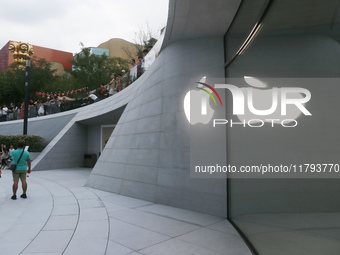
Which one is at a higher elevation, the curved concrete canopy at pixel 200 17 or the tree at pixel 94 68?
the tree at pixel 94 68

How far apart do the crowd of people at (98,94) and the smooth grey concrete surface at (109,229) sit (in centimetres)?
796

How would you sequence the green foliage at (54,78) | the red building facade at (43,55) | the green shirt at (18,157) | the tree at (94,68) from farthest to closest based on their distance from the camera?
the red building facade at (43,55) → the tree at (94,68) → the green foliage at (54,78) → the green shirt at (18,157)

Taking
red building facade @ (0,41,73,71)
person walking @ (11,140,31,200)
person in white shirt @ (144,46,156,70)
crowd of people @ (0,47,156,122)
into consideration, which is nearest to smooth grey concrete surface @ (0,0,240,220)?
person walking @ (11,140,31,200)

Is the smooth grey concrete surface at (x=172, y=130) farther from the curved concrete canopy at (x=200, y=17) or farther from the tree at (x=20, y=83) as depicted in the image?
the tree at (x=20, y=83)

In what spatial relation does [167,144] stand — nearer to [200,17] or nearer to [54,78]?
[200,17]

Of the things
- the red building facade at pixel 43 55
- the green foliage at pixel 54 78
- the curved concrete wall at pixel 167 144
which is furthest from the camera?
the red building facade at pixel 43 55

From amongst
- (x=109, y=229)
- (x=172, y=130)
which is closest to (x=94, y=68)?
(x=172, y=130)

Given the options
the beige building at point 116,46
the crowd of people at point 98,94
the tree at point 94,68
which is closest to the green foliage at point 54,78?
the tree at point 94,68

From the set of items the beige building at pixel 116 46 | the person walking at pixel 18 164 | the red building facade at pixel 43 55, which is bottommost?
the person walking at pixel 18 164

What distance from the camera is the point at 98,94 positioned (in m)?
18.5

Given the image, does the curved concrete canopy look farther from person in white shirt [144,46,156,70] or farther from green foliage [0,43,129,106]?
green foliage [0,43,129,106]

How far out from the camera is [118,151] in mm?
9523

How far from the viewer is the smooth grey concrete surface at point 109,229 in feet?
13.4

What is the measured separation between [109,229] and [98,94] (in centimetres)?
1488
